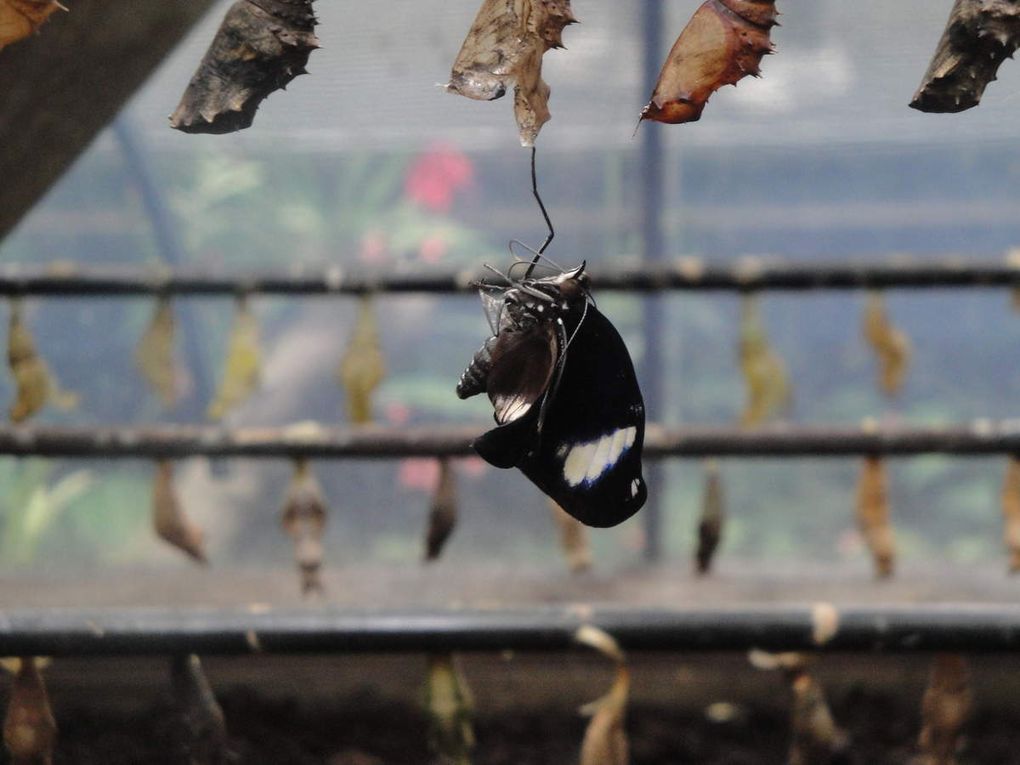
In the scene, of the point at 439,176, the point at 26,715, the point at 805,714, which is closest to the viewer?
the point at 26,715

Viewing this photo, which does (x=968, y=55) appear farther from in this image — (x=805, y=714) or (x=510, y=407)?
(x=805, y=714)

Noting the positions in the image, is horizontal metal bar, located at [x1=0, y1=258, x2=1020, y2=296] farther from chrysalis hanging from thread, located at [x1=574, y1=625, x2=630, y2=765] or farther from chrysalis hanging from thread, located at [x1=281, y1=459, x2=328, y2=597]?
chrysalis hanging from thread, located at [x1=574, y1=625, x2=630, y2=765]

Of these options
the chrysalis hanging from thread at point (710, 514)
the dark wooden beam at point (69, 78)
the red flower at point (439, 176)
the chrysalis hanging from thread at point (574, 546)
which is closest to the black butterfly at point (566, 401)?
the dark wooden beam at point (69, 78)

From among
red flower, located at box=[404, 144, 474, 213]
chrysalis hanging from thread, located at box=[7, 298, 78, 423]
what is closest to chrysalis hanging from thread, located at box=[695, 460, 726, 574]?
chrysalis hanging from thread, located at box=[7, 298, 78, 423]

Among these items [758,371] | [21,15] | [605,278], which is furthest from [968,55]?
[758,371]

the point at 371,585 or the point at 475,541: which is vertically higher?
the point at 371,585

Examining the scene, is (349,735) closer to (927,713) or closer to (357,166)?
(927,713)

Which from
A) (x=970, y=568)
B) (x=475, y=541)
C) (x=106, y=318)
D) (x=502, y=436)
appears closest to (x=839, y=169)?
(x=970, y=568)
